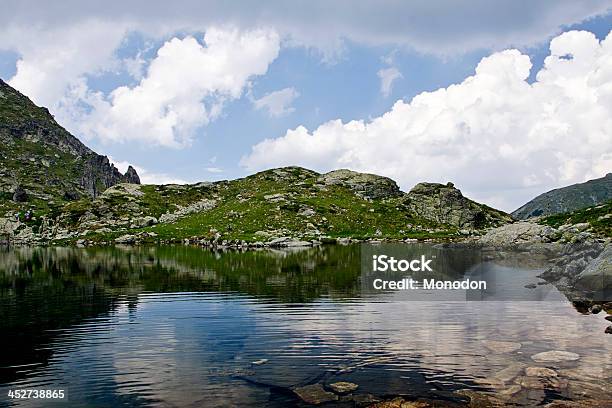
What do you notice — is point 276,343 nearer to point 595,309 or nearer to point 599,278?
point 595,309

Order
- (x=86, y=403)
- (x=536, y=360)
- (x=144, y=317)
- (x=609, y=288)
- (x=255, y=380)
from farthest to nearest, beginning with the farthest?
(x=609, y=288)
(x=144, y=317)
(x=536, y=360)
(x=255, y=380)
(x=86, y=403)

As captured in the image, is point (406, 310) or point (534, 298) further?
point (534, 298)

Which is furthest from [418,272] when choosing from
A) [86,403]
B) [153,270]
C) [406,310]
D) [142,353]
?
[86,403]

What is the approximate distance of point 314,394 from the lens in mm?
25906

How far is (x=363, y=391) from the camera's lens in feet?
86.3

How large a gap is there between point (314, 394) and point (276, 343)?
11.8 meters

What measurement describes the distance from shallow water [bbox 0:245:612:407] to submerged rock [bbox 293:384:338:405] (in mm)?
628

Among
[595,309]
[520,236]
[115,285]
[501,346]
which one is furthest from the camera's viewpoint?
[520,236]

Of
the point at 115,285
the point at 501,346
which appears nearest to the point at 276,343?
the point at 501,346

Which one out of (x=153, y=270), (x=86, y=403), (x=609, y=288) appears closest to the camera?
(x=86, y=403)

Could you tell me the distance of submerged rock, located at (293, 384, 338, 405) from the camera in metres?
25.0

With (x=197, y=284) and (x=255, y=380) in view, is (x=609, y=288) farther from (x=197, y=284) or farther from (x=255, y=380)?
(x=197, y=284)

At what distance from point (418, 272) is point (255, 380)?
64.9 meters

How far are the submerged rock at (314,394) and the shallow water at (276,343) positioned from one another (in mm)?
628
